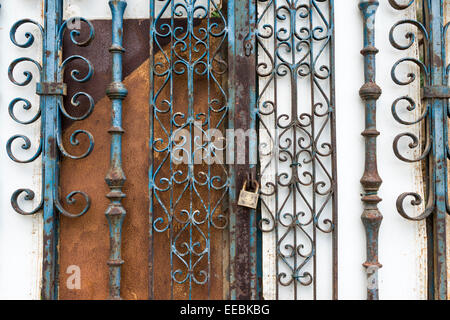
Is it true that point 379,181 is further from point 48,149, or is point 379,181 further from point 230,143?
point 48,149

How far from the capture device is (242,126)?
5.89ft

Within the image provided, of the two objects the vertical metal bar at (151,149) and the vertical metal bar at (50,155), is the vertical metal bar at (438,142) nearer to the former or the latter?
the vertical metal bar at (151,149)

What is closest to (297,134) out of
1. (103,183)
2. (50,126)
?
(103,183)

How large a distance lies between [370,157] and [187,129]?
965 millimetres

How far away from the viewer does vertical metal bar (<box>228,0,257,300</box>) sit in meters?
1.76

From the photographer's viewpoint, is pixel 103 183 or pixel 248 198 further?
pixel 103 183

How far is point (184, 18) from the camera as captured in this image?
187 centimetres

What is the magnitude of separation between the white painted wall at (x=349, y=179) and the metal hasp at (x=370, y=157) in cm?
5

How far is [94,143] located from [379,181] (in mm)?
1516

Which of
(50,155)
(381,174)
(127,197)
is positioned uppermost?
(50,155)

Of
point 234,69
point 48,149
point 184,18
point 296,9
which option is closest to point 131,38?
point 184,18

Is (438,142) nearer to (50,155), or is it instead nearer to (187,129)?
(187,129)

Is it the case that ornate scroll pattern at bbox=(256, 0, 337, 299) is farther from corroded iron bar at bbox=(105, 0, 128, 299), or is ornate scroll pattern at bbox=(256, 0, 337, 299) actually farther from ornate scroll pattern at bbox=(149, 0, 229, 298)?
corroded iron bar at bbox=(105, 0, 128, 299)

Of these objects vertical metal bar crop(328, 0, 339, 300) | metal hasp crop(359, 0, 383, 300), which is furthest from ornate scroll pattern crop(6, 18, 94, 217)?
metal hasp crop(359, 0, 383, 300)
